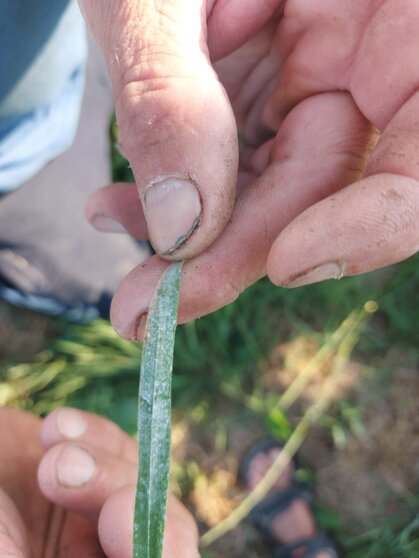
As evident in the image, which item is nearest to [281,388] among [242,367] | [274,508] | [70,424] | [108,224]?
[242,367]

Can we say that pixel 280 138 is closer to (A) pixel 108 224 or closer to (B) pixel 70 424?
(A) pixel 108 224

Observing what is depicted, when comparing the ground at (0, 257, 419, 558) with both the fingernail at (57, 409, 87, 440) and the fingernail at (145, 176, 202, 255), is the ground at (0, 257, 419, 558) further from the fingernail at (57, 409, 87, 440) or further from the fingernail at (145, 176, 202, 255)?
the fingernail at (145, 176, 202, 255)

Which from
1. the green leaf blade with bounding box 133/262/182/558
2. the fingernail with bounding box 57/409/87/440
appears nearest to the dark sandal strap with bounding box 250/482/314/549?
the fingernail with bounding box 57/409/87/440

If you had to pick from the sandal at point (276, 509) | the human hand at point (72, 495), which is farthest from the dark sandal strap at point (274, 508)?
the human hand at point (72, 495)

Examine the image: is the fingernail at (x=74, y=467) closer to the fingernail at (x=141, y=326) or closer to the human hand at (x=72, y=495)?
the human hand at (x=72, y=495)

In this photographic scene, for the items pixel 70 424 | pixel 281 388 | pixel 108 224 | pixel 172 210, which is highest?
pixel 172 210

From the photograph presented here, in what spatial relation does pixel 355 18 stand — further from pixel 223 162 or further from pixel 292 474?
pixel 292 474
